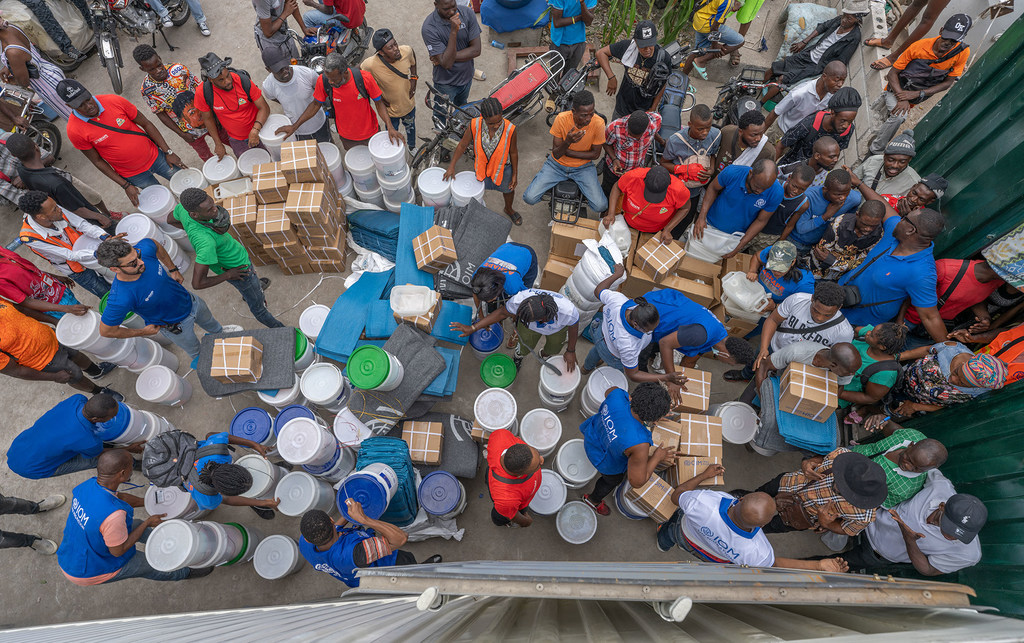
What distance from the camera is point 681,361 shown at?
16.3 feet

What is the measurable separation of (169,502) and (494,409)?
289 centimetres

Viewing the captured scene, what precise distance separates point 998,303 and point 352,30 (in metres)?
8.23

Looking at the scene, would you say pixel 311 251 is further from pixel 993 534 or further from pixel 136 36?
pixel 993 534

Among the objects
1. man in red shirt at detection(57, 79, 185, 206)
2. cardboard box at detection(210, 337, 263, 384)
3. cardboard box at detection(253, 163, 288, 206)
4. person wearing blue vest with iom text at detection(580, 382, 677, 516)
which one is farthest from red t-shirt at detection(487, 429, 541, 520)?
man in red shirt at detection(57, 79, 185, 206)

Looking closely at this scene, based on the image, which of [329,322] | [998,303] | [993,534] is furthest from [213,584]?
[998,303]

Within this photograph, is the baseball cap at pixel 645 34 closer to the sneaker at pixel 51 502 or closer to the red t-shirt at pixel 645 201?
the red t-shirt at pixel 645 201

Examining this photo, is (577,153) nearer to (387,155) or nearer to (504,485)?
(387,155)

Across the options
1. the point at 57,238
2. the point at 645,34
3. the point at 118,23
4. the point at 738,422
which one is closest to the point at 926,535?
the point at 738,422

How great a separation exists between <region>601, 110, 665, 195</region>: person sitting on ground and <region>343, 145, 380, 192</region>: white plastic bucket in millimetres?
2722

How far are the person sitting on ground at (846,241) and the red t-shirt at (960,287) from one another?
1.91 feet

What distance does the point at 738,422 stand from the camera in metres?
4.63

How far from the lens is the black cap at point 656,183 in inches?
181

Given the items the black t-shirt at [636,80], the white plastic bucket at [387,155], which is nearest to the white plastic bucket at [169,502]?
the white plastic bucket at [387,155]

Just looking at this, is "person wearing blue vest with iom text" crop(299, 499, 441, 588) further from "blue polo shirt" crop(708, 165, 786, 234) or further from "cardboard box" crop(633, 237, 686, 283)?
"blue polo shirt" crop(708, 165, 786, 234)
